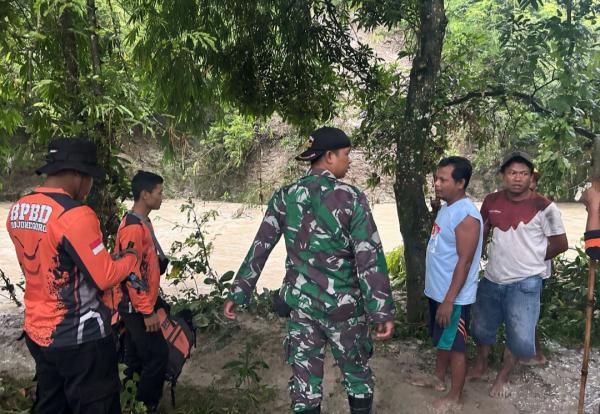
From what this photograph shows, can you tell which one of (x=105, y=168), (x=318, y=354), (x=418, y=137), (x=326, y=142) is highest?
(x=418, y=137)

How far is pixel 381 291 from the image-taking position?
258 centimetres

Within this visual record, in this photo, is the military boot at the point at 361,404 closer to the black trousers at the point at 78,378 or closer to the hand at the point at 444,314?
the hand at the point at 444,314

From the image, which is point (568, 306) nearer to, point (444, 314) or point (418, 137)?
point (418, 137)

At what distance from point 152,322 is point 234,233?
1034 cm

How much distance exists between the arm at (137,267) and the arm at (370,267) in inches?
49.0

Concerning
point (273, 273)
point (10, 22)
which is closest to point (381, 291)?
point (10, 22)

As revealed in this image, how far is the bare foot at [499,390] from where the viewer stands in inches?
140

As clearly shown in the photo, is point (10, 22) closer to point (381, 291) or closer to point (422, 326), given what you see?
point (381, 291)

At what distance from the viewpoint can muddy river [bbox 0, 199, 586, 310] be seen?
982cm

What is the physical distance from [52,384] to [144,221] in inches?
39.0

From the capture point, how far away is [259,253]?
2.79 m

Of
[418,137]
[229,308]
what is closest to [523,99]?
[418,137]

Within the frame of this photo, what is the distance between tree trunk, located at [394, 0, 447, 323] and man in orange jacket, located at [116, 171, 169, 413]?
6.44ft

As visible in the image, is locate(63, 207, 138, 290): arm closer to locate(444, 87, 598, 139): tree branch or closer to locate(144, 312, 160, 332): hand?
locate(144, 312, 160, 332): hand
